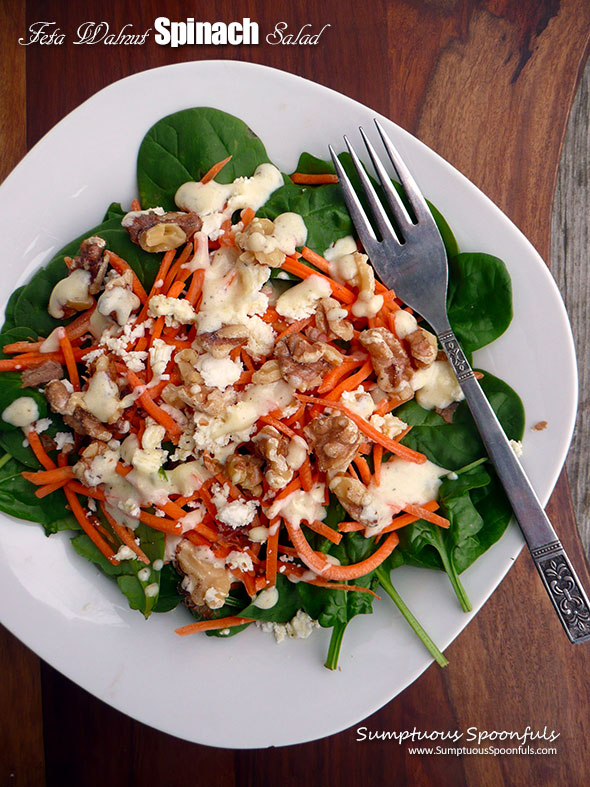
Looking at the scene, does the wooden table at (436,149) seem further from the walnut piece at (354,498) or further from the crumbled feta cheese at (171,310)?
the crumbled feta cheese at (171,310)

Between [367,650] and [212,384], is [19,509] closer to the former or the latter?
[212,384]

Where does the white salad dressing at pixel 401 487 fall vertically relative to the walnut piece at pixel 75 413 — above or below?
below

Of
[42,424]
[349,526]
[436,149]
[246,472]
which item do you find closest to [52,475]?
[42,424]

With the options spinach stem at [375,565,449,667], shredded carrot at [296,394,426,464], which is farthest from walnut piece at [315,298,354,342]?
spinach stem at [375,565,449,667]

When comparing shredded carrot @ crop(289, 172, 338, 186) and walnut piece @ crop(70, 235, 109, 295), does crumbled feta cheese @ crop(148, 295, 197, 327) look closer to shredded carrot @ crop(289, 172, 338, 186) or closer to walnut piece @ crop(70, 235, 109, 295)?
walnut piece @ crop(70, 235, 109, 295)

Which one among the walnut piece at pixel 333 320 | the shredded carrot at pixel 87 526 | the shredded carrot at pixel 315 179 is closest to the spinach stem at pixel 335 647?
the shredded carrot at pixel 87 526

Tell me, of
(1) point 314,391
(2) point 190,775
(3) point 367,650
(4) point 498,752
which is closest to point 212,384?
(1) point 314,391
